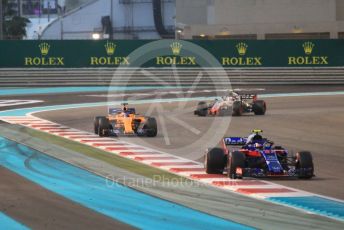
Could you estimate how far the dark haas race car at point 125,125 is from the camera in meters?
17.0

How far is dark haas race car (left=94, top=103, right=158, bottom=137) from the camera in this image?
17.0 metres

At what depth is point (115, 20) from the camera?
261ft

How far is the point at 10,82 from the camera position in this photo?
38.9 m

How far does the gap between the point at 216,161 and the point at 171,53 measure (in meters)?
28.1

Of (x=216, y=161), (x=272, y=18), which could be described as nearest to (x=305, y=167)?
(x=216, y=161)

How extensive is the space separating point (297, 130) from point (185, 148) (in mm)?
4513

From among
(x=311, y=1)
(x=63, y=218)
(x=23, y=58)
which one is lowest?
(x=63, y=218)

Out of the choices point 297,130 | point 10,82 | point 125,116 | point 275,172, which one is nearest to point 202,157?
point 275,172

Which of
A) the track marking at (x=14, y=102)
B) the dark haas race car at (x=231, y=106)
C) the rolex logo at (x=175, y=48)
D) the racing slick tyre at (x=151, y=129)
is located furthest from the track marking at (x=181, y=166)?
the rolex logo at (x=175, y=48)

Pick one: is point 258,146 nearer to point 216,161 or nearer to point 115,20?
point 216,161

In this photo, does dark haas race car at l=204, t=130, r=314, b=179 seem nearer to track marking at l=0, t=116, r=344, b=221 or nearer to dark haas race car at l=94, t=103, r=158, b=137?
track marking at l=0, t=116, r=344, b=221

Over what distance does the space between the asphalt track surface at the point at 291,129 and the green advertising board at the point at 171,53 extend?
32.9ft

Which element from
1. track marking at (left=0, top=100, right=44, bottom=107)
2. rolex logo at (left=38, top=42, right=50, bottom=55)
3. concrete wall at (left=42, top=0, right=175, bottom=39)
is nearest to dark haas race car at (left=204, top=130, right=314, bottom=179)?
track marking at (left=0, top=100, right=44, bottom=107)

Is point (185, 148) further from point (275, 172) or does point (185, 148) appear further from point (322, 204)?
point (322, 204)
